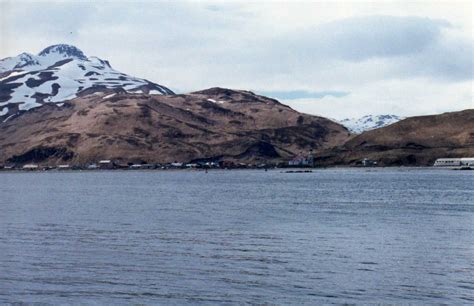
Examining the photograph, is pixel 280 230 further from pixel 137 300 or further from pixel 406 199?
pixel 406 199

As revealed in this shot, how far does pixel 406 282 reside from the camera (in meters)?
40.2

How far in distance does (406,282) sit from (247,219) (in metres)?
40.8

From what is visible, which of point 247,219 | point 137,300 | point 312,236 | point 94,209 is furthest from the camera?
point 94,209

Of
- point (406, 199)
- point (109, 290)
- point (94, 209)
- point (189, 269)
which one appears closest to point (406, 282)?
point (189, 269)

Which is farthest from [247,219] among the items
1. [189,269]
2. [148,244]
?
[189,269]

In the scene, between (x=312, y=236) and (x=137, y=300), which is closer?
(x=137, y=300)

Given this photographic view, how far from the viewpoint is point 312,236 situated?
61875 millimetres

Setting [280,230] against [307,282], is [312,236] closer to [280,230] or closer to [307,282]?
[280,230]

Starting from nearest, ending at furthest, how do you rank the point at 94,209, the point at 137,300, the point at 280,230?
the point at 137,300 < the point at 280,230 < the point at 94,209

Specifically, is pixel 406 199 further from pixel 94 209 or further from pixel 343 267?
pixel 343 267

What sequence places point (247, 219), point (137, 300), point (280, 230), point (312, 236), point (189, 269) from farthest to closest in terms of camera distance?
1. point (247, 219)
2. point (280, 230)
3. point (312, 236)
4. point (189, 269)
5. point (137, 300)

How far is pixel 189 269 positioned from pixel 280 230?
24.2 metres

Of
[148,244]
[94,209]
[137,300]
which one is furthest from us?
[94,209]

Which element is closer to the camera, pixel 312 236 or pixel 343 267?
pixel 343 267
